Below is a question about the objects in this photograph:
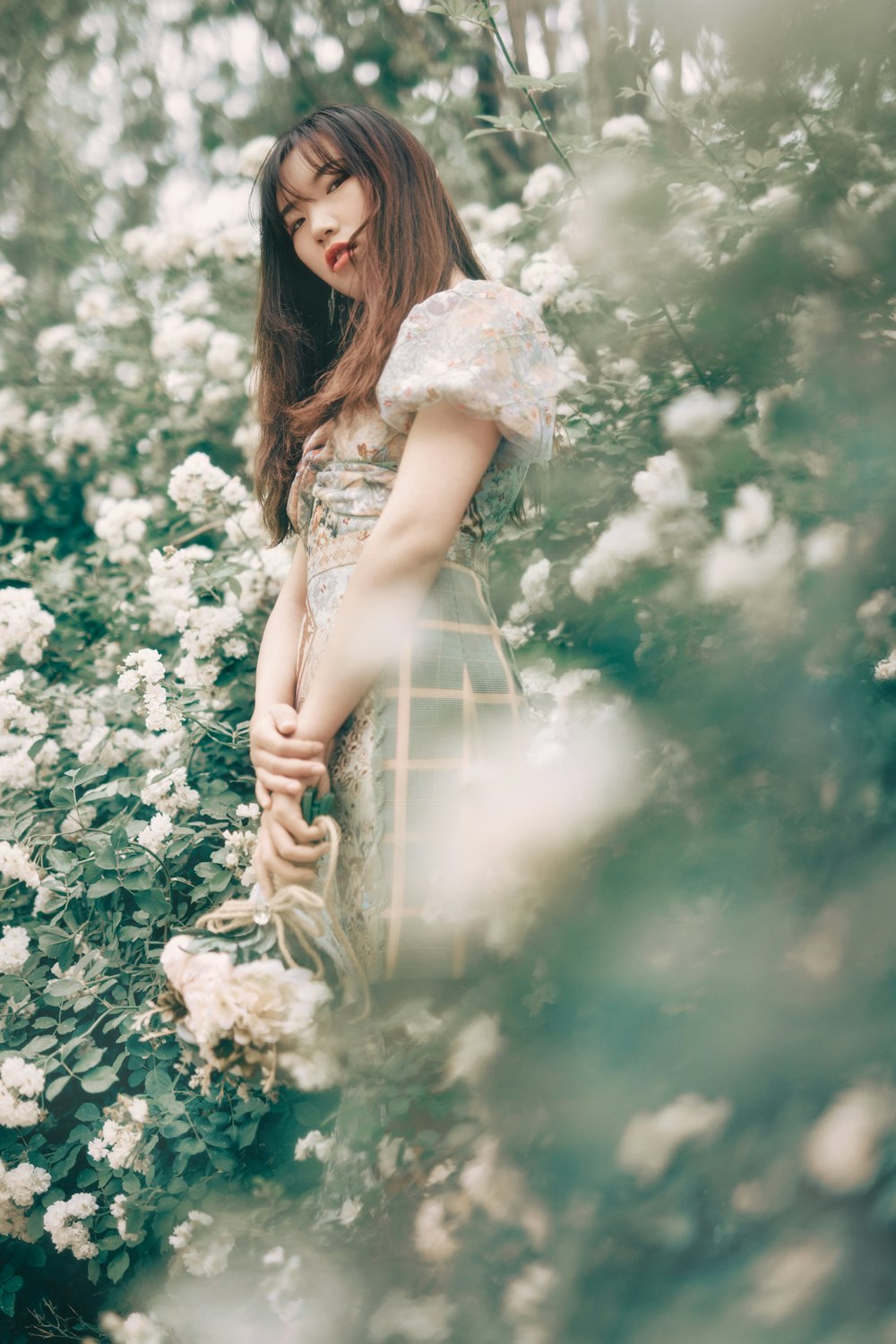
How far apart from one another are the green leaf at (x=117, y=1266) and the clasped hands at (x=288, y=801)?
1.80 feet

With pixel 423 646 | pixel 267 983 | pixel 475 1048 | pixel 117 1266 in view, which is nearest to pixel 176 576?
pixel 423 646

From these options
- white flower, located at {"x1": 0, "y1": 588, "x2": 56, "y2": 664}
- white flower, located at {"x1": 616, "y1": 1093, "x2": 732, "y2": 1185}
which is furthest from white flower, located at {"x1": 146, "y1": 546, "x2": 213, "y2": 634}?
white flower, located at {"x1": 616, "y1": 1093, "x2": 732, "y2": 1185}

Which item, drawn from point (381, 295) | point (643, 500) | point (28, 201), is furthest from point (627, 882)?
point (28, 201)

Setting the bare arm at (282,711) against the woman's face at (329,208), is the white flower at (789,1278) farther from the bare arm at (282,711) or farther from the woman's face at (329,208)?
the woman's face at (329,208)

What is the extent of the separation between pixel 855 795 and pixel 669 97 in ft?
3.19

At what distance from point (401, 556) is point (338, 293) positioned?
1.75ft

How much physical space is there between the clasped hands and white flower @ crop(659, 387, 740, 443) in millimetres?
500

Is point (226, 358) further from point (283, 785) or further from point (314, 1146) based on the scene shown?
point (314, 1146)

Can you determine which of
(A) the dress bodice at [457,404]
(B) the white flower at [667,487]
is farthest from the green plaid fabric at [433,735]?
(B) the white flower at [667,487]

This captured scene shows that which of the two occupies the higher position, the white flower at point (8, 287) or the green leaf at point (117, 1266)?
the white flower at point (8, 287)

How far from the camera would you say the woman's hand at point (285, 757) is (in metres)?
0.91

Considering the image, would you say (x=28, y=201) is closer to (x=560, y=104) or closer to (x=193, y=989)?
(x=560, y=104)

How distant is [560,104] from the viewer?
2.01 meters

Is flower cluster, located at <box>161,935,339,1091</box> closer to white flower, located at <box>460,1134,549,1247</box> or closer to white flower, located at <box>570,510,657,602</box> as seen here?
white flower, located at <box>460,1134,549,1247</box>
